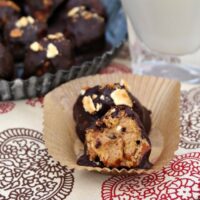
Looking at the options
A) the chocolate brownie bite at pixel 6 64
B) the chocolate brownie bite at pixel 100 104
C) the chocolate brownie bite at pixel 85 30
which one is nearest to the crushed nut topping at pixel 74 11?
the chocolate brownie bite at pixel 85 30

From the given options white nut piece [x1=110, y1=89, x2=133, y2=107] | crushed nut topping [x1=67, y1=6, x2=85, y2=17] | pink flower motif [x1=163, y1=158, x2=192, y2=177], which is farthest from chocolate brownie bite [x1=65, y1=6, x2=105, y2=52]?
pink flower motif [x1=163, y1=158, x2=192, y2=177]

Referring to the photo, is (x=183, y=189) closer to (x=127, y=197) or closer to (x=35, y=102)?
(x=127, y=197)

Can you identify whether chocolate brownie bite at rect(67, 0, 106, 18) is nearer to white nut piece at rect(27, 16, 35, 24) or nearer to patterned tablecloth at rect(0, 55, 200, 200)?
white nut piece at rect(27, 16, 35, 24)

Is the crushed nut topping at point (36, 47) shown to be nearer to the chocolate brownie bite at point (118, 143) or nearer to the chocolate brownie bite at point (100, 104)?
the chocolate brownie bite at point (100, 104)

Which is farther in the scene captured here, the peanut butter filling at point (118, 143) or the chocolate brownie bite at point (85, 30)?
the chocolate brownie bite at point (85, 30)

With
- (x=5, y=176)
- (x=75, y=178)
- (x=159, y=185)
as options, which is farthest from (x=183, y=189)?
(x=5, y=176)

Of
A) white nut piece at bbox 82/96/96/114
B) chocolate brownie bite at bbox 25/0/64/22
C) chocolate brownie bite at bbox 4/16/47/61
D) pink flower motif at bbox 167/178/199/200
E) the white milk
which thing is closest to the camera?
pink flower motif at bbox 167/178/199/200
